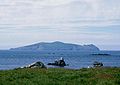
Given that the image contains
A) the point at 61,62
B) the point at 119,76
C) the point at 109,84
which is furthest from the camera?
the point at 61,62

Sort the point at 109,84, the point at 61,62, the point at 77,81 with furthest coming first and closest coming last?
the point at 61,62 → the point at 77,81 → the point at 109,84

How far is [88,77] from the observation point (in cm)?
3844

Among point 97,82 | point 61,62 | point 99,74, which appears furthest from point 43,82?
point 61,62

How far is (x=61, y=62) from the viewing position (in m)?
112

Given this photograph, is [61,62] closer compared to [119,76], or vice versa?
[119,76]

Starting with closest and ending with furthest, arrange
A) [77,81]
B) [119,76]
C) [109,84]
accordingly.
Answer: [109,84] → [77,81] → [119,76]

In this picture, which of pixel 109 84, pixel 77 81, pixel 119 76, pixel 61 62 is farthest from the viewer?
pixel 61 62

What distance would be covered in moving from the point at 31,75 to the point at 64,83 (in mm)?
6961

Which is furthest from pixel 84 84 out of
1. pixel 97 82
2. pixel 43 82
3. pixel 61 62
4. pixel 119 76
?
pixel 61 62

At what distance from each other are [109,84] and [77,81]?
3.42 meters

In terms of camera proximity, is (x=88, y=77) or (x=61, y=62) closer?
(x=88, y=77)

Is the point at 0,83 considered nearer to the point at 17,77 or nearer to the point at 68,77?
the point at 17,77

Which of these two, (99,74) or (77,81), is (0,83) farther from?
(99,74)

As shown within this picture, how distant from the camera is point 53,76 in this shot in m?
38.8
